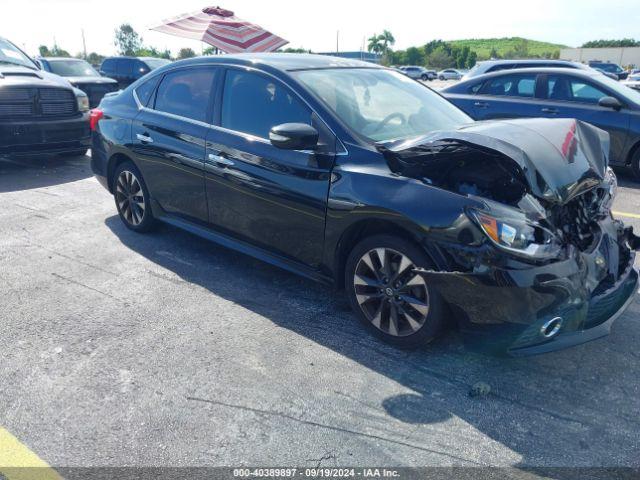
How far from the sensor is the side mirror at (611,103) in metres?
7.59

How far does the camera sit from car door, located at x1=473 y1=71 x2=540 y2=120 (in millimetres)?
8281

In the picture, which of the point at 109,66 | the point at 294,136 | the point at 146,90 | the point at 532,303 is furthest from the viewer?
the point at 109,66

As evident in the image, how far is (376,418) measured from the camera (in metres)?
2.80

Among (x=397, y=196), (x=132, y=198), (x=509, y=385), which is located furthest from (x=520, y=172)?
(x=132, y=198)

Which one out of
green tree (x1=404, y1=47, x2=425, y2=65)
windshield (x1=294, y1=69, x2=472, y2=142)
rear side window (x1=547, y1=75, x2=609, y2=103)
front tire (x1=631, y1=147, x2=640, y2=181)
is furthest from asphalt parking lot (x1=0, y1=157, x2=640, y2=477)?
green tree (x1=404, y1=47, x2=425, y2=65)

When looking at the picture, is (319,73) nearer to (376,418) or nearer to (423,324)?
(423,324)

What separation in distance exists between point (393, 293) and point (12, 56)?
832 cm

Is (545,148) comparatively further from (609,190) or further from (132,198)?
(132,198)

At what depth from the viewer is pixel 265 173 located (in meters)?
3.92

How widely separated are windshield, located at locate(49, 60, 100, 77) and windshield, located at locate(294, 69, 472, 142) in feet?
39.6

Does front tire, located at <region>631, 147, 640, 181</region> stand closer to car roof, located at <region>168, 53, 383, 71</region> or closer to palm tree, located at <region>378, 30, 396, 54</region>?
car roof, located at <region>168, 53, 383, 71</region>

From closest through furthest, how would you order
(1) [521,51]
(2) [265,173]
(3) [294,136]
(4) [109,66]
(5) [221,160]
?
(3) [294,136] < (2) [265,173] < (5) [221,160] < (4) [109,66] < (1) [521,51]

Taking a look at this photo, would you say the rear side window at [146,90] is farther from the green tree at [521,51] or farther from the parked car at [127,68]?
the green tree at [521,51]

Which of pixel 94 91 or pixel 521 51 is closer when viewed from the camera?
pixel 94 91
